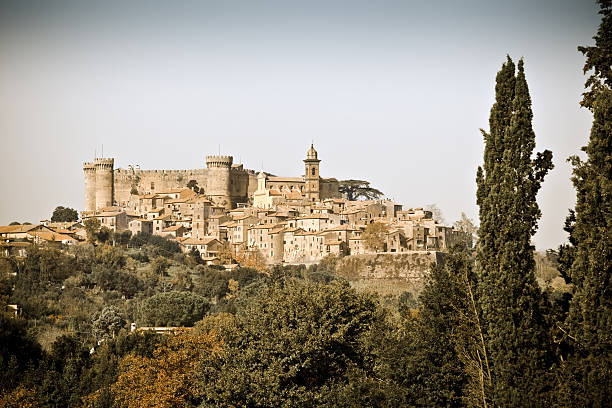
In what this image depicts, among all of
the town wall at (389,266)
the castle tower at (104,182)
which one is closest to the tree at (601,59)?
the town wall at (389,266)

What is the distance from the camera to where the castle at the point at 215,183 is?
85.9m

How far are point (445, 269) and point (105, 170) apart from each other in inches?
2692

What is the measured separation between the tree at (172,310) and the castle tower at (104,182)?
124 ft

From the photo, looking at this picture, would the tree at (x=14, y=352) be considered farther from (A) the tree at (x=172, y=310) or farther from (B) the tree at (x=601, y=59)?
(B) the tree at (x=601, y=59)

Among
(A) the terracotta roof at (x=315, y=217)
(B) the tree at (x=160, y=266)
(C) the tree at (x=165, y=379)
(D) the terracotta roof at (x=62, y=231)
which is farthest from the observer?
(D) the terracotta roof at (x=62, y=231)

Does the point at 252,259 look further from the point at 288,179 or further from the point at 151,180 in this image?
the point at 151,180

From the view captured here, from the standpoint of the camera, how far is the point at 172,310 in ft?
162

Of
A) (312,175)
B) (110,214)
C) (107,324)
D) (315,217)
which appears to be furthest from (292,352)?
(312,175)

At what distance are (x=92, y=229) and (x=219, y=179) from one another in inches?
633

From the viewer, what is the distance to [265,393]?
22438 mm

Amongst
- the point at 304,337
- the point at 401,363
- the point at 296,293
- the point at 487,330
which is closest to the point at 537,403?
the point at 487,330

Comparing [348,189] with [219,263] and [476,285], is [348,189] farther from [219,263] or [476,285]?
[476,285]

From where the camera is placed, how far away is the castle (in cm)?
8594

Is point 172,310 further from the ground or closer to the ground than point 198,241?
closer to the ground
